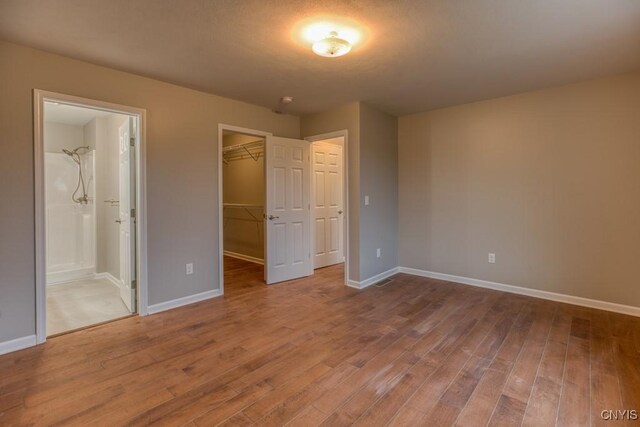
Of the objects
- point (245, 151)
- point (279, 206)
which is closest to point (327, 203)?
point (279, 206)

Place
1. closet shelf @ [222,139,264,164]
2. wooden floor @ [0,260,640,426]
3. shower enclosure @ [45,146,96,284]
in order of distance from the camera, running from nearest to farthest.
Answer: wooden floor @ [0,260,640,426] → shower enclosure @ [45,146,96,284] → closet shelf @ [222,139,264,164]

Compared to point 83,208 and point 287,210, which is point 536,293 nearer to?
point 287,210

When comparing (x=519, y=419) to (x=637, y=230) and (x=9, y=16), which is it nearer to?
(x=637, y=230)

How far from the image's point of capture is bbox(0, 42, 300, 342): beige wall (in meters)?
2.46

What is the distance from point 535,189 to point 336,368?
3.13 m

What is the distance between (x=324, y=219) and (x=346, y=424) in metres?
3.89

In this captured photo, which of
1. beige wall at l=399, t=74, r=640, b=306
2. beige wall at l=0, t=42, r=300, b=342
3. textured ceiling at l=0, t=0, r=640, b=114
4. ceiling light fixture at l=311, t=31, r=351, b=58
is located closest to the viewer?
textured ceiling at l=0, t=0, r=640, b=114

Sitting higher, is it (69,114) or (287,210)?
(69,114)

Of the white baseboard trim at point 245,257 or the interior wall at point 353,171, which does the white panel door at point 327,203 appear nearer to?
the interior wall at point 353,171

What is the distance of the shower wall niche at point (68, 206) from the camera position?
15.3 ft

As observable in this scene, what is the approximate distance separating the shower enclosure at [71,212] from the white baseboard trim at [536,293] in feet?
16.2

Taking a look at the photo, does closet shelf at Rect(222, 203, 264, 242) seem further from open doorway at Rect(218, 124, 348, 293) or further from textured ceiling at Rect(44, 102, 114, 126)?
textured ceiling at Rect(44, 102, 114, 126)

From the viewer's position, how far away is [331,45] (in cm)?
235

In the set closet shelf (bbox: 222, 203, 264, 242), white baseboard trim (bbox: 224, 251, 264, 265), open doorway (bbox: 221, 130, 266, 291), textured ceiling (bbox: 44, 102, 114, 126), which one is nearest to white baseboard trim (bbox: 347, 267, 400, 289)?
open doorway (bbox: 221, 130, 266, 291)
